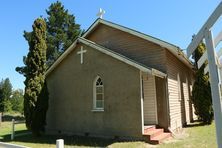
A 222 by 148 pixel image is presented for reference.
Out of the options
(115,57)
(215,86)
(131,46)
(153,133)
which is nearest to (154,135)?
(153,133)

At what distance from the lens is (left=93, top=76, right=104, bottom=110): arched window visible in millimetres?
13531

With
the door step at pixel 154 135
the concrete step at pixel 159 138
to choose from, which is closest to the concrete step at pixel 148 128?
the door step at pixel 154 135

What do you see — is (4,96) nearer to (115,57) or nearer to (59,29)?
(59,29)

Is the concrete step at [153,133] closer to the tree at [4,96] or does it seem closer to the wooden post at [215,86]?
the wooden post at [215,86]

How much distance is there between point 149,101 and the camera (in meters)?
13.9

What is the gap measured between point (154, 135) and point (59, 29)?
29.8 metres

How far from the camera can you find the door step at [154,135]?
10.8 m

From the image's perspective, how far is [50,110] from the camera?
15.9 m

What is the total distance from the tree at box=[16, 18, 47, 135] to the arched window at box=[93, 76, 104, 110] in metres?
3.27

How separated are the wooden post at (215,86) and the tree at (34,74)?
483 inches

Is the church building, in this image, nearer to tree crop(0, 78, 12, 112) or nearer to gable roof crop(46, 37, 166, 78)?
gable roof crop(46, 37, 166, 78)

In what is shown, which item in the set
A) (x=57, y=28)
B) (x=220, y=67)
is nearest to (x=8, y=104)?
(x=57, y=28)

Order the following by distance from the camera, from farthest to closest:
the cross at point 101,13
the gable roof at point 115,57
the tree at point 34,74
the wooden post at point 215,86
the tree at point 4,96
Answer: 1. the tree at point 4,96
2. the cross at point 101,13
3. the tree at point 34,74
4. the gable roof at point 115,57
5. the wooden post at point 215,86

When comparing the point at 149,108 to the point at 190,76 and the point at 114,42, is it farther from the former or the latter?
the point at 190,76
